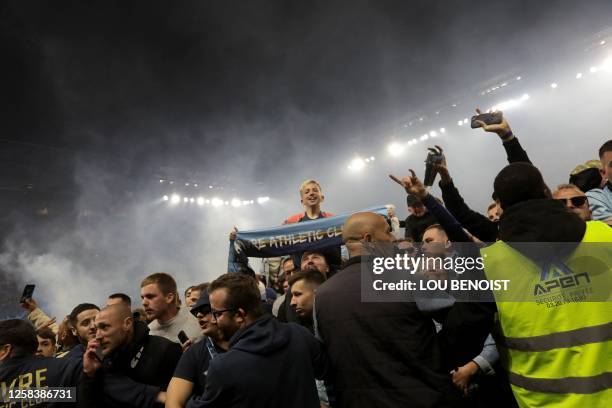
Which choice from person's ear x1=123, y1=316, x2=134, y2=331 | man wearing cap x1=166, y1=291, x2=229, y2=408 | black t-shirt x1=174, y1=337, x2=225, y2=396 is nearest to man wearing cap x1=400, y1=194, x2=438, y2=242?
man wearing cap x1=166, y1=291, x2=229, y2=408

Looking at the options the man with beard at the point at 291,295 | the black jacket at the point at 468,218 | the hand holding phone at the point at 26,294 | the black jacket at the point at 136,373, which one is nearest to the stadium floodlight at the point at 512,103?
the man with beard at the point at 291,295

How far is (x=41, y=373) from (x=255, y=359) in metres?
2.43

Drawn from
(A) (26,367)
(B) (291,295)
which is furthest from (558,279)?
(A) (26,367)

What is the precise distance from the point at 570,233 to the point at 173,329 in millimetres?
3601

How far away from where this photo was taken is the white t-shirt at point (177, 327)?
11.7 ft

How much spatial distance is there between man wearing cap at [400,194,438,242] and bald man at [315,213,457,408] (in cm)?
288

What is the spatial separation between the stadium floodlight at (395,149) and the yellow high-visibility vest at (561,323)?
1989 centimetres

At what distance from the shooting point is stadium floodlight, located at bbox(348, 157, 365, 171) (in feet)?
77.0

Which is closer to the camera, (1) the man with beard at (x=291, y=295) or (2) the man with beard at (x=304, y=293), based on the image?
(2) the man with beard at (x=304, y=293)

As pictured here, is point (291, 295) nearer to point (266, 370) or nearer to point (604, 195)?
point (266, 370)

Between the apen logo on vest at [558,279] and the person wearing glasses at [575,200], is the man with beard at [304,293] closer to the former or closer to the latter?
the apen logo on vest at [558,279]

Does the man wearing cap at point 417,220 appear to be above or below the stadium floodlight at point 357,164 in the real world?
below

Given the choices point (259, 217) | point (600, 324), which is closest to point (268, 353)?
point (600, 324)

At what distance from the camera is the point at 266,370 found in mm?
1900
